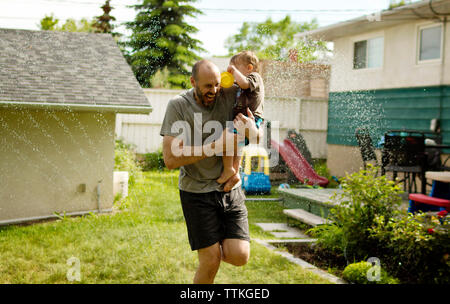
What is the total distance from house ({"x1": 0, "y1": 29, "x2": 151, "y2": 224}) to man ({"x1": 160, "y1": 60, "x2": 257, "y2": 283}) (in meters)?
4.24

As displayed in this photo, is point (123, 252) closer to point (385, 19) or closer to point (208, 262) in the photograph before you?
point (208, 262)

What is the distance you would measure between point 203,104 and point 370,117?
9.87 metres

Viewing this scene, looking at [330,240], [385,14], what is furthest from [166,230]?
[385,14]

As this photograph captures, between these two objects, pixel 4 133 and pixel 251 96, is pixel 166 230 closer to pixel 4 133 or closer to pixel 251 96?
pixel 4 133

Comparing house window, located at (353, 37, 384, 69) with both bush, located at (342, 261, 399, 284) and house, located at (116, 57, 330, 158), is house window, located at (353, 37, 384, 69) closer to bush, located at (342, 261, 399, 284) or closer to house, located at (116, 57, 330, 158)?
house, located at (116, 57, 330, 158)

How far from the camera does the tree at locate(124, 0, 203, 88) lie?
18.9ft

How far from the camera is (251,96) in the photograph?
2.80 m

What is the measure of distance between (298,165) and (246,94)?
7200 millimetres

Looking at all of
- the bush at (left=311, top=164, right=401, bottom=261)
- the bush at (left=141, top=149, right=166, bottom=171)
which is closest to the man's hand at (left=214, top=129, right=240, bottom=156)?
the bush at (left=311, top=164, right=401, bottom=261)

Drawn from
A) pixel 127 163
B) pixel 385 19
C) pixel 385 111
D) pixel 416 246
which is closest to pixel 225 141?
pixel 416 246

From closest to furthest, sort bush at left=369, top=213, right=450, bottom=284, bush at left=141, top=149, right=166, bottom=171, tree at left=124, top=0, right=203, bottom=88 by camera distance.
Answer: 1. bush at left=369, top=213, right=450, bottom=284
2. tree at left=124, top=0, right=203, bottom=88
3. bush at left=141, top=149, right=166, bottom=171

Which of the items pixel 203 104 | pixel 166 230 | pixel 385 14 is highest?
pixel 385 14

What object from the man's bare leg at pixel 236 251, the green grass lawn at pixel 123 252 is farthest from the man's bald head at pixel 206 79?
the green grass lawn at pixel 123 252
